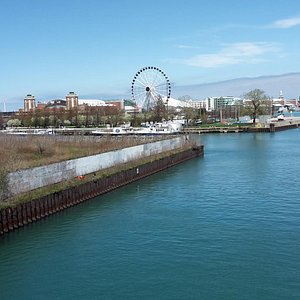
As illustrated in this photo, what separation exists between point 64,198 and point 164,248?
17.5 feet

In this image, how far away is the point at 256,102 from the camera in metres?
70.4

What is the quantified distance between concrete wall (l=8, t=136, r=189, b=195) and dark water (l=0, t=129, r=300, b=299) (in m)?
1.27

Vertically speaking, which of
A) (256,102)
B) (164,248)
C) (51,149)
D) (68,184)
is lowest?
(164,248)

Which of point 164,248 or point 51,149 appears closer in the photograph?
point 164,248

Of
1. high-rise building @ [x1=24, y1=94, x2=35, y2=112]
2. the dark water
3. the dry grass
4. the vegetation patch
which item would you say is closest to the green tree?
the dry grass

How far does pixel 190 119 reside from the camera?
75.9m

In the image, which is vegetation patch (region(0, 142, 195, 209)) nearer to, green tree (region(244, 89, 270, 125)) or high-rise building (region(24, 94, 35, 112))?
green tree (region(244, 89, 270, 125))

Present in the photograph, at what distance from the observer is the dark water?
9.77 m

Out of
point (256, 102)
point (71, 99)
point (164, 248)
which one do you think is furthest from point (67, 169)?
point (71, 99)

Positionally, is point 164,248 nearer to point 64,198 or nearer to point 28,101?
point 64,198

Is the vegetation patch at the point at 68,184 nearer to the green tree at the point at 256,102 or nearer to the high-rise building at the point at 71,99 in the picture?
the green tree at the point at 256,102

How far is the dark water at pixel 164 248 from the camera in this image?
977cm

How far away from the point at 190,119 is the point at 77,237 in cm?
6338

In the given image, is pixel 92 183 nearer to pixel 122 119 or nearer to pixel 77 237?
pixel 77 237
